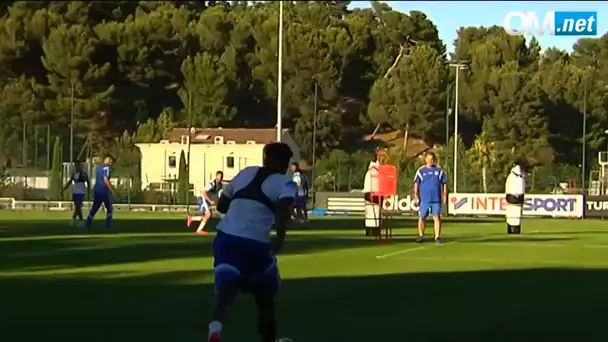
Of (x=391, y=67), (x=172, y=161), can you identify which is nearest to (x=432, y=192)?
(x=172, y=161)

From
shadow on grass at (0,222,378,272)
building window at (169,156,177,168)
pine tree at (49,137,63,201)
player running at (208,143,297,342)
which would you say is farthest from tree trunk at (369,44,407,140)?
player running at (208,143,297,342)

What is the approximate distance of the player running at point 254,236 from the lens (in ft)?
27.8

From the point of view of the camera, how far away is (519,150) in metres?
74.1

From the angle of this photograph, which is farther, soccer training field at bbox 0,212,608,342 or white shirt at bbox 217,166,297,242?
soccer training field at bbox 0,212,608,342

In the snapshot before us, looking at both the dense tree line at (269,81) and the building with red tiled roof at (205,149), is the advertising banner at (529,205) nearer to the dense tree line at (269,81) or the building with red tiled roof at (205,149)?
the dense tree line at (269,81)

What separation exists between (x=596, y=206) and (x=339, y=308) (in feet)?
113

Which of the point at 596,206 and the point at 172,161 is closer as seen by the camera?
the point at 596,206

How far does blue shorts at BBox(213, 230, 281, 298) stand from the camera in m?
8.46

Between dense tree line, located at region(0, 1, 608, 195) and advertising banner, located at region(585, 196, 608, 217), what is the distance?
23.8 metres

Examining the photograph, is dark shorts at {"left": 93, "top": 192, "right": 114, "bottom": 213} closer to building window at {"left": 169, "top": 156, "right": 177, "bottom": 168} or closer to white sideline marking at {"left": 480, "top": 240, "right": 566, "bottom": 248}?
white sideline marking at {"left": 480, "top": 240, "right": 566, "bottom": 248}

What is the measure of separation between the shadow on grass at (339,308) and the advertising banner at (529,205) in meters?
28.5

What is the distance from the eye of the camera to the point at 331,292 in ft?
43.3

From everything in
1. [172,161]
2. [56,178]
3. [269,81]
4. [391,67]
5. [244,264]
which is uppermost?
[391,67]

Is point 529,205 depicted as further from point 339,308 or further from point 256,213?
point 256,213
